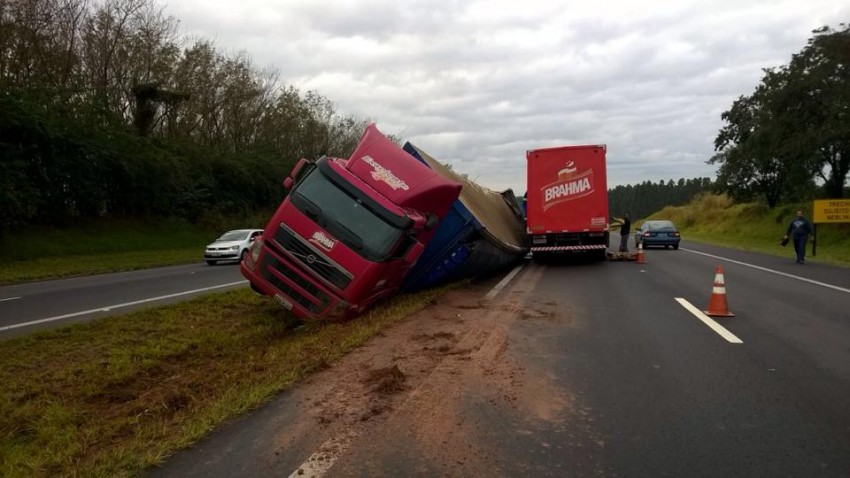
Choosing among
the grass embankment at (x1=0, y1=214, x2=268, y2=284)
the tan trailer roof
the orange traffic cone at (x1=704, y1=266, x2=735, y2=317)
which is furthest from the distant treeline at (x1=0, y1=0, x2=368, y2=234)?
the orange traffic cone at (x1=704, y1=266, x2=735, y2=317)

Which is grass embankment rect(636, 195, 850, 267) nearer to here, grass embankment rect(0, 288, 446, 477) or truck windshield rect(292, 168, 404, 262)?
truck windshield rect(292, 168, 404, 262)

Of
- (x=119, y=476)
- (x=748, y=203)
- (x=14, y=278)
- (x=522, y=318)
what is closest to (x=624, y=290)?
Answer: (x=522, y=318)

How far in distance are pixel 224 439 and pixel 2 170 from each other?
21923 millimetres

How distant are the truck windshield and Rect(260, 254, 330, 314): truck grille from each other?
801 mm

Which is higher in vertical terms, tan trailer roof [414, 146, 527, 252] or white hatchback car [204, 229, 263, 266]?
tan trailer roof [414, 146, 527, 252]

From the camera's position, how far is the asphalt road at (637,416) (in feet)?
12.9

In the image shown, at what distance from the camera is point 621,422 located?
4.69m

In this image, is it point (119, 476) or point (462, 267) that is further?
point (462, 267)

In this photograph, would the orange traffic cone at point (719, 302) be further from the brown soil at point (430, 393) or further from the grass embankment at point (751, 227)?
the grass embankment at point (751, 227)

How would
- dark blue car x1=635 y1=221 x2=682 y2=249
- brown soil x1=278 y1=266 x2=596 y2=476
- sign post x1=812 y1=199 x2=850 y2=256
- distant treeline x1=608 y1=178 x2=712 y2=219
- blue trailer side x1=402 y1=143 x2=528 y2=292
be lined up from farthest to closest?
distant treeline x1=608 y1=178 x2=712 y2=219 < dark blue car x1=635 y1=221 x2=682 y2=249 < sign post x1=812 y1=199 x2=850 y2=256 < blue trailer side x1=402 y1=143 x2=528 y2=292 < brown soil x1=278 y1=266 x2=596 y2=476

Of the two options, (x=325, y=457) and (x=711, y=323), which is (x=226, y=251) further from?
(x=325, y=457)

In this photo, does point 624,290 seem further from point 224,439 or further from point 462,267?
point 224,439

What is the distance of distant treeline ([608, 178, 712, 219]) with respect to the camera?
442 ft

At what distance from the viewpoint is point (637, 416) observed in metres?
4.82
